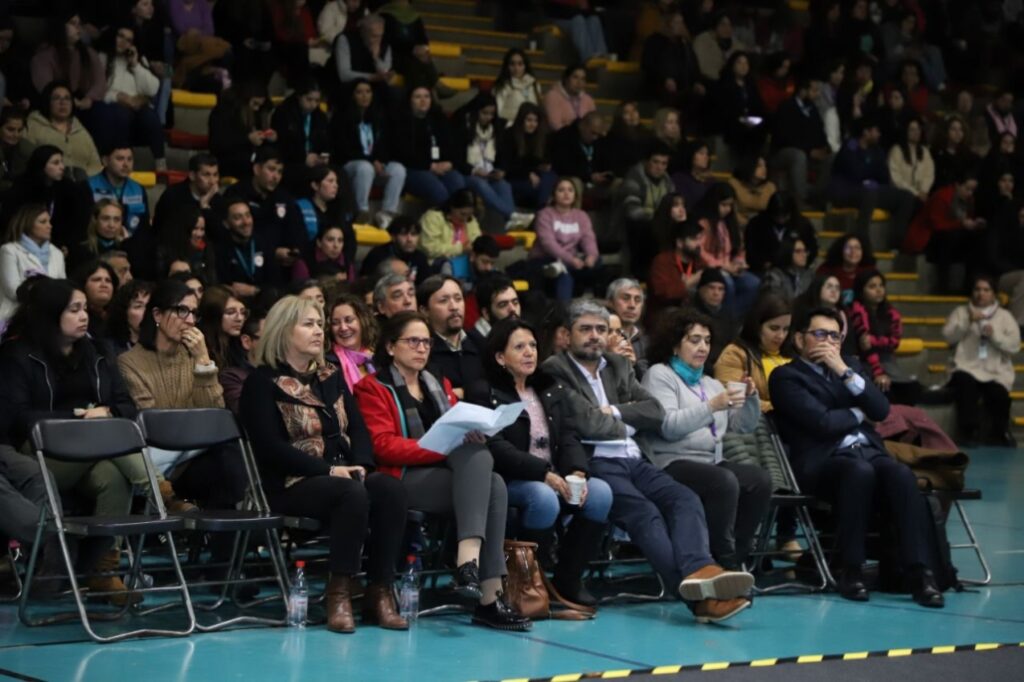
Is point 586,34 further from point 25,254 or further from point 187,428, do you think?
point 187,428

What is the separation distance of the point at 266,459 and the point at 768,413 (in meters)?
2.60

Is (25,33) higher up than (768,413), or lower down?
higher up

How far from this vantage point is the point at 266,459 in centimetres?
659

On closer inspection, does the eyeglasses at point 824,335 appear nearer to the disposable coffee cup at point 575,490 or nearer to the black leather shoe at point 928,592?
the black leather shoe at point 928,592

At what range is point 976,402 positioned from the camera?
1416cm

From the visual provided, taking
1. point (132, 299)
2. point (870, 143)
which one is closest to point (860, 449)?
point (132, 299)

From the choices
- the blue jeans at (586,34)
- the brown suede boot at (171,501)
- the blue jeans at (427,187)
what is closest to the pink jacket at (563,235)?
the blue jeans at (427,187)

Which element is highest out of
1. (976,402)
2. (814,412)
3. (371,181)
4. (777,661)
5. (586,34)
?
(586,34)

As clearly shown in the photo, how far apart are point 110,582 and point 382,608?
126cm

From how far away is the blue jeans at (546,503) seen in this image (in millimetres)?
6754

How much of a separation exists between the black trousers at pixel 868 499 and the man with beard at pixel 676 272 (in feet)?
15.8

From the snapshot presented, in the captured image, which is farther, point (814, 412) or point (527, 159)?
point (527, 159)

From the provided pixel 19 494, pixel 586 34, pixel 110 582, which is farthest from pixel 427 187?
pixel 19 494

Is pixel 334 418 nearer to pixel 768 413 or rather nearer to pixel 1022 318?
pixel 768 413
